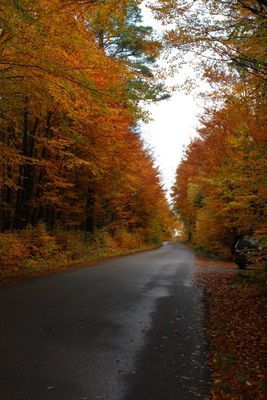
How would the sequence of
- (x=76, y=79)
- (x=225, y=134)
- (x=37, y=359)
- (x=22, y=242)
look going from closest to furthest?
1. (x=37, y=359)
2. (x=76, y=79)
3. (x=22, y=242)
4. (x=225, y=134)

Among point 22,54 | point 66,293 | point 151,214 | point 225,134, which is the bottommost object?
point 66,293

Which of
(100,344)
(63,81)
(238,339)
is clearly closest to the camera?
(100,344)

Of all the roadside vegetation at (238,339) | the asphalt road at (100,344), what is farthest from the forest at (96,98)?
the asphalt road at (100,344)

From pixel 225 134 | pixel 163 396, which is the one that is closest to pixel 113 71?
pixel 163 396

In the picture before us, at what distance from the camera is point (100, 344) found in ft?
20.2

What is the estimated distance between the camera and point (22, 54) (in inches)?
345

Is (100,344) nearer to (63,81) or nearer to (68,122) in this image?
(63,81)

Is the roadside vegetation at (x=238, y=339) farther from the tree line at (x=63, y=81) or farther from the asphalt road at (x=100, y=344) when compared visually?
the tree line at (x=63, y=81)

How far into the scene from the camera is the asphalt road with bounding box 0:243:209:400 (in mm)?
4508

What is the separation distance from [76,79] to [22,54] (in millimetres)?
1468

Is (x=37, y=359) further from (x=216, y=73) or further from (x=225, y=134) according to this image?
(x=225, y=134)

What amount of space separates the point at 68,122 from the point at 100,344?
13.4 meters

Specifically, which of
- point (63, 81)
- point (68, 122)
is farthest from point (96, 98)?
point (68, 122)

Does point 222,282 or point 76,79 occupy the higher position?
point 76,79
